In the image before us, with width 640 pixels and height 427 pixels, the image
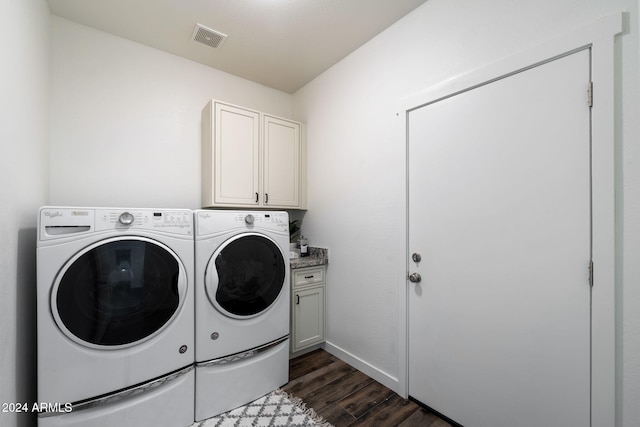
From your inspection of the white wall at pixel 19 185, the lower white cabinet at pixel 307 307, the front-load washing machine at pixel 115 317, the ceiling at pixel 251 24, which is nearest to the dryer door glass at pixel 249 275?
the front-load washing machine at pixel 115 317

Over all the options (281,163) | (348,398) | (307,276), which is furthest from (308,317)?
(281,163)

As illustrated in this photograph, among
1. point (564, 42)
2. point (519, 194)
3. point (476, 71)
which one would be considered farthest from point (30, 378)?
point (564, 42)

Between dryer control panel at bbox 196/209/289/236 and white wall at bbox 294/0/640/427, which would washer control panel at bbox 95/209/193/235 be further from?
white wall at bbox 294/0/640/427

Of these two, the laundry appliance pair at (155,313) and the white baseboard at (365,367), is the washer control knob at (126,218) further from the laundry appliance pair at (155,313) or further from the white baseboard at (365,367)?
the white baseboard at (365,367)

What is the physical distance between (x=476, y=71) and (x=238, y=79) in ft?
6.87

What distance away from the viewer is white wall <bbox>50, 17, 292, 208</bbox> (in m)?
1.89

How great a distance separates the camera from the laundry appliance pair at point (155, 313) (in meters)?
1.25

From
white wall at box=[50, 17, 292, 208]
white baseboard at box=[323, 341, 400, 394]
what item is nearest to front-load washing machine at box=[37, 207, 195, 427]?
white wall at box=[50, 17, 292, 208]

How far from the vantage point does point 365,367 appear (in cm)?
210

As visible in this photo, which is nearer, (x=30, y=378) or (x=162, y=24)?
(x=30, y=378)

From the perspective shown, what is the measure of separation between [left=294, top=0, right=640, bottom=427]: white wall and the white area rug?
607 mm

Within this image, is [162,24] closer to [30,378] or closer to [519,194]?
[30,378]

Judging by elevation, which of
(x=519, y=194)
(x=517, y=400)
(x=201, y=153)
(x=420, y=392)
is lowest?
(x=420, y=392)

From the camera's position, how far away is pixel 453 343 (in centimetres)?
158
